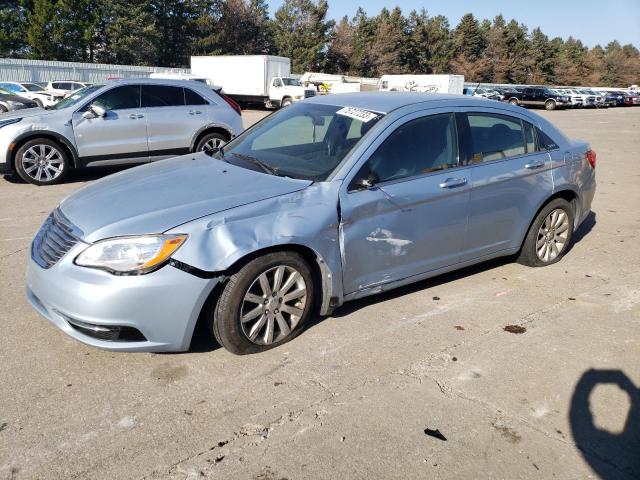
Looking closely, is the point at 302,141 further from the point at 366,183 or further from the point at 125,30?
the point at 125,30

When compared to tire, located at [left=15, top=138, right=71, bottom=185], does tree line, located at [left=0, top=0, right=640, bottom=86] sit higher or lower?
higher

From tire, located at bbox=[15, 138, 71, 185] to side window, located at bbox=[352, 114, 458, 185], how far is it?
21.4 ft

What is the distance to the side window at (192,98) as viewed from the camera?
31.7 ft

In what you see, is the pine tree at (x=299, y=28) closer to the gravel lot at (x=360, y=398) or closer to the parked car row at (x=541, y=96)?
the parked car row at (x=541, y=96)

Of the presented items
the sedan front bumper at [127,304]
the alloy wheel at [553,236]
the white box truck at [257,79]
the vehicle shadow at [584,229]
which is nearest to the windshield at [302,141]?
the sedan front bumper at [127,304]

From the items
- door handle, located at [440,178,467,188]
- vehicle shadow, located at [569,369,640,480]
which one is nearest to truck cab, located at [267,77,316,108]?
door handle, located at [440,178,467,188]

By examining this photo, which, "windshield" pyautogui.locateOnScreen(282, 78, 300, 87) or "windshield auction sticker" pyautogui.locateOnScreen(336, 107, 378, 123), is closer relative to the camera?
"windshield auction sticker" pyautogui.locateOnScreen(336, 107, 378, 123)

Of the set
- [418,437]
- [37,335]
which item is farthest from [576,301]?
[37,335]

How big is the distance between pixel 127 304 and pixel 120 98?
6804mm

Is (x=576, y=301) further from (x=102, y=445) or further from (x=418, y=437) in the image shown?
(x=102, y=445)

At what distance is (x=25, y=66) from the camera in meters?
35.8

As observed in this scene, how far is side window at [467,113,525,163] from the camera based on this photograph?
4586 millimetres

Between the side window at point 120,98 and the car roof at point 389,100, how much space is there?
5.17m

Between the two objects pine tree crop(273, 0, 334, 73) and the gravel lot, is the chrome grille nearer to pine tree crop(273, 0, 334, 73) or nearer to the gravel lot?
the gravel lot
